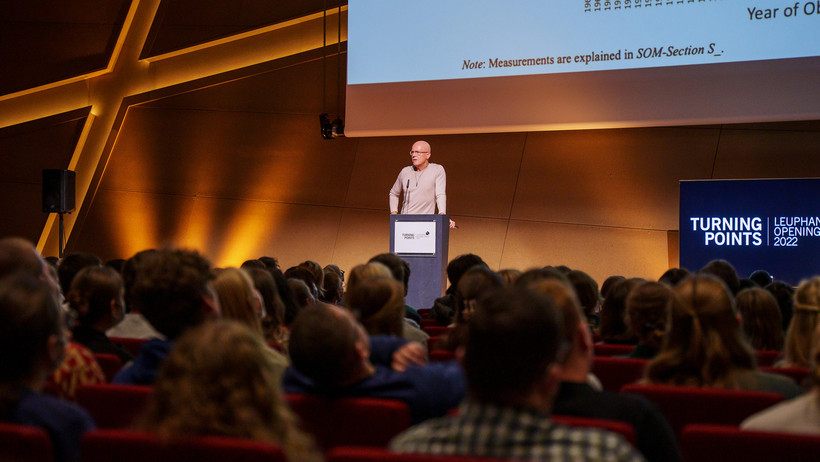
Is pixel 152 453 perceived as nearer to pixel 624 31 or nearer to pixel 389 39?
pixel 624 31

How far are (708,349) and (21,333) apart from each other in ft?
5.30

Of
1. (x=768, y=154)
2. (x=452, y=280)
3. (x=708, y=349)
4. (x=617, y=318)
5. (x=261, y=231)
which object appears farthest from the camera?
(x=261, y=231)

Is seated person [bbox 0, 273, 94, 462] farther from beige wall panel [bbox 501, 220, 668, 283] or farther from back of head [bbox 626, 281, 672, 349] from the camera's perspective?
beige wall panel [bbox 501, 220, 668, 283]

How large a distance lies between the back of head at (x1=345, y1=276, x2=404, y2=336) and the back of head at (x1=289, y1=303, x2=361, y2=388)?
0.83m

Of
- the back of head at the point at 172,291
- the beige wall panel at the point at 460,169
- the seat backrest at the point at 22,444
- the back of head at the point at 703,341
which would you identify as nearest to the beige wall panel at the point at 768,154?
the beige wall panel at the point at 460,169

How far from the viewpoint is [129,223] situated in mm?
10695

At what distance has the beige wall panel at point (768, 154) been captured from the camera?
823 centimetres

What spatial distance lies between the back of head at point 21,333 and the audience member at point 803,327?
220 centimetres

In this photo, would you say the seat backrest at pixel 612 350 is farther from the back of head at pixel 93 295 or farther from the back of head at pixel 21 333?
the back of head at pixel 21 333

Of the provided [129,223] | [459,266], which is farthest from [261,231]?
[459,266]

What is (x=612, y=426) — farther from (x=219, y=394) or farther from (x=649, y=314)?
(x=649, y=314)

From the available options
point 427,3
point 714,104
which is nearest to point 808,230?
point 714,104

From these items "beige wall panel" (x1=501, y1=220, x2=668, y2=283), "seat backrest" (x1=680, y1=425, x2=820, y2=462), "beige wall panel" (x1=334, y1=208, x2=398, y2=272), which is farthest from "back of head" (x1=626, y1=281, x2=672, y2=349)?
"beige wall panel" (x1=334, y1=208, x2=398, y2=272)

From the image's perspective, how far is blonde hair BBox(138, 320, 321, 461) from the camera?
54.1 inches
